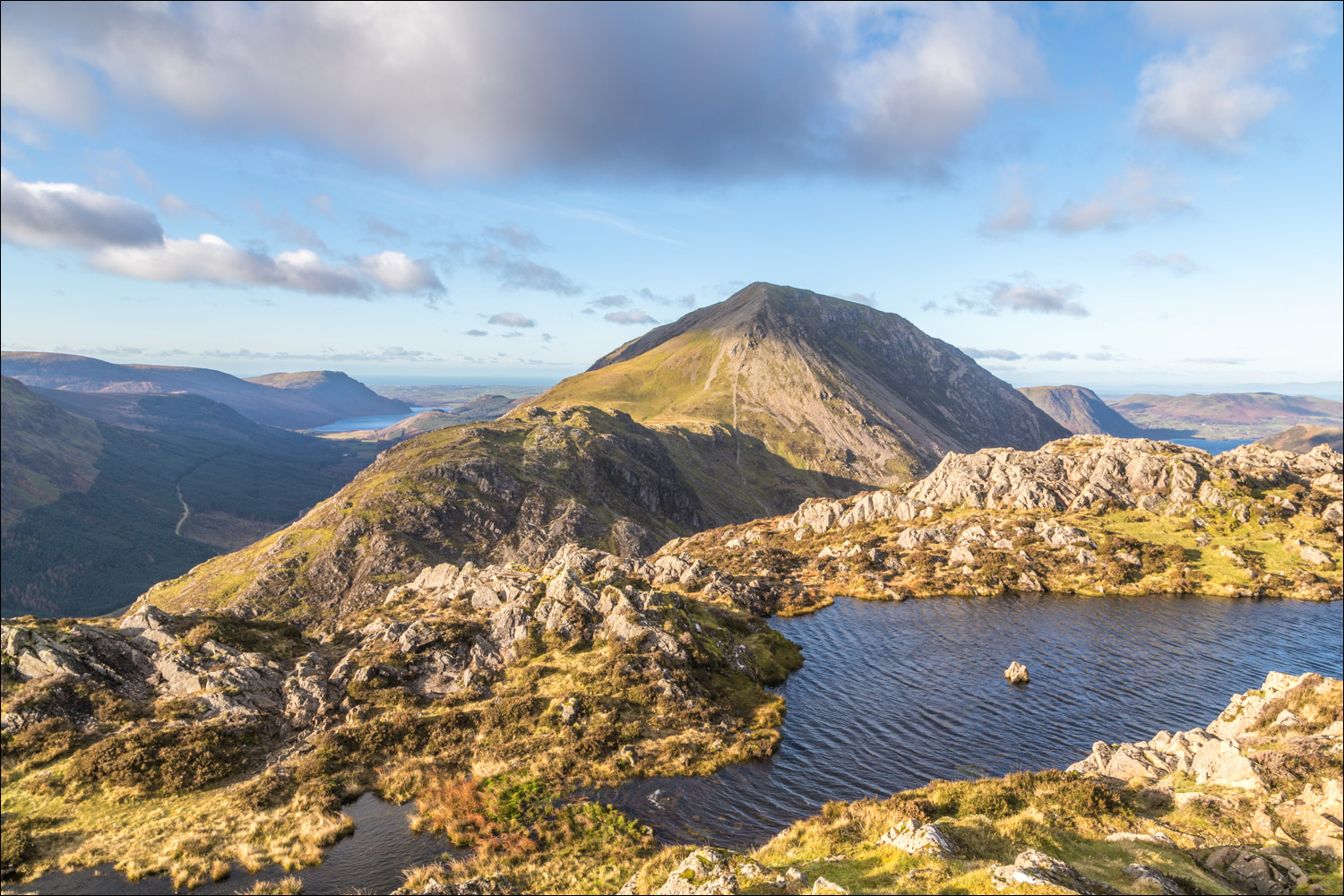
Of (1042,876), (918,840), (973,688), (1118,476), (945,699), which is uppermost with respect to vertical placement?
(1118,476)

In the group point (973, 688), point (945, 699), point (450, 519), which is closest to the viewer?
point (945, 699)

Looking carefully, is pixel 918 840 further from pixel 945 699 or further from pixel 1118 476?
pixel 1118 476

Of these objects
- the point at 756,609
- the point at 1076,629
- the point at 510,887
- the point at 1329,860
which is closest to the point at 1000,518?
the point at 1076,629

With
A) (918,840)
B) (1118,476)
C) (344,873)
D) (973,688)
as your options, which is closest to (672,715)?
(344,873)

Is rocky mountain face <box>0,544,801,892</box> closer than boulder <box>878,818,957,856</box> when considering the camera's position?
No

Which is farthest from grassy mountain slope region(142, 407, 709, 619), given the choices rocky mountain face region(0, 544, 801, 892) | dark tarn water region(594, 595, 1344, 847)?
dark tarn water region(594, 595, 1344, 847)

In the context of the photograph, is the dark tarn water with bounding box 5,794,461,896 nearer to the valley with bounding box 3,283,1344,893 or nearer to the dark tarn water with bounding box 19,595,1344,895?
the dark tarn water with bounding box 19,595,1344,895

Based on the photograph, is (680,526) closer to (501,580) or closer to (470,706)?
(501,580)
